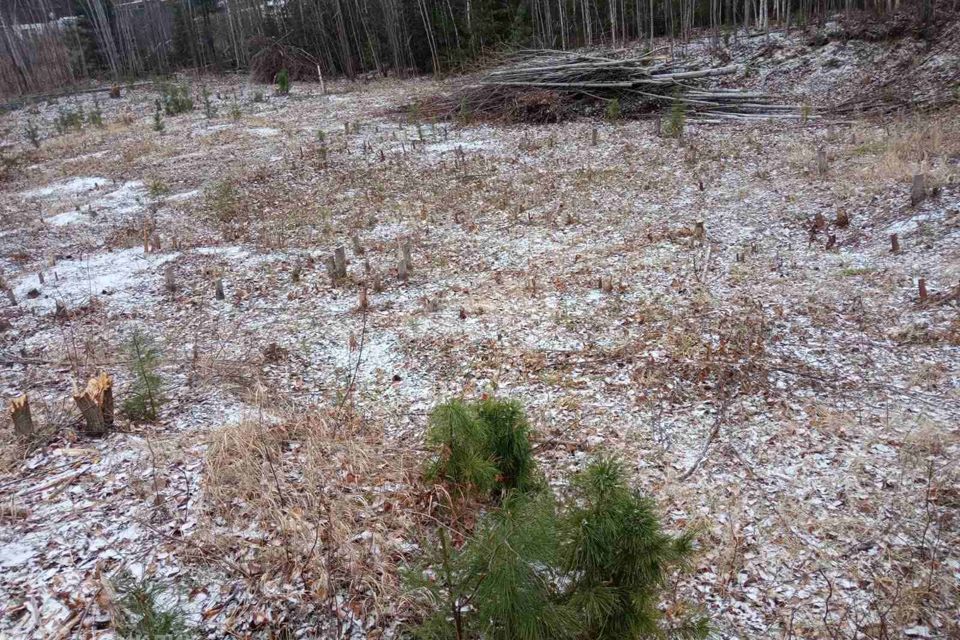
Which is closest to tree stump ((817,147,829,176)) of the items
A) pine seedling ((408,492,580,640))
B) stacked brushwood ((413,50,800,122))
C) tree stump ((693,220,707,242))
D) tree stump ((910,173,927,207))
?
tree stump ((910,173,927,207))

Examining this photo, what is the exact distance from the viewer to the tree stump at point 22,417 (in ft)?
12.5

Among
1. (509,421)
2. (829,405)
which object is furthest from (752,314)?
(509,421)

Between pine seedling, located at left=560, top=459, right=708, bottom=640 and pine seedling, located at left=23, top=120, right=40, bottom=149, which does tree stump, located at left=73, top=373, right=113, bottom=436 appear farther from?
pine seedling, located at left=23, top=120, right=40, bottom=149

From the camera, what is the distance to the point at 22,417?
3.85m

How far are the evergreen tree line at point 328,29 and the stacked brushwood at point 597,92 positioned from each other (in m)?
4.58

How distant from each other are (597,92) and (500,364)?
1091cm

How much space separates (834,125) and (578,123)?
210 inches

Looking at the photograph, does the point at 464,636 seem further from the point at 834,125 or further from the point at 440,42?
the point at 440,42

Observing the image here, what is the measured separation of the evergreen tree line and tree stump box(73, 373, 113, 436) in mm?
18505

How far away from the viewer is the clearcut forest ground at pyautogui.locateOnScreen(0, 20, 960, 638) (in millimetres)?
3074

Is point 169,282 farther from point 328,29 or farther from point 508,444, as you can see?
point 328,29

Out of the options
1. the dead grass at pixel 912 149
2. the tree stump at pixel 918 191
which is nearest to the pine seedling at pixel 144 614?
the tree stump at pixel 918 191

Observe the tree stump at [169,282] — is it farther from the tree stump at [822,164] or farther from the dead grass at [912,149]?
the dead grass at [912,149]

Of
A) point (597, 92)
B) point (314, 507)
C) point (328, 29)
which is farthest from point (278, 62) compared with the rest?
point (314, 507)
